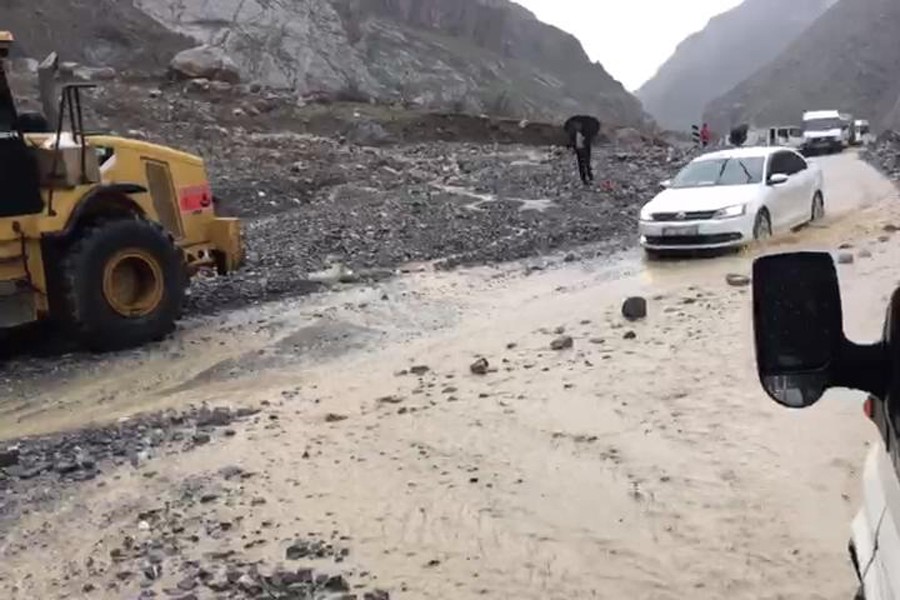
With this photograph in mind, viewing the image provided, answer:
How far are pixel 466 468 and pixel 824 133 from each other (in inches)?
1427

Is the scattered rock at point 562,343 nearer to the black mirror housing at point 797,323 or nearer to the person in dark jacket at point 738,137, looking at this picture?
the black mirror housing at point 797,323

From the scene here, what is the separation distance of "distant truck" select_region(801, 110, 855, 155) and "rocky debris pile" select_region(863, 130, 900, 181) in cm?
119

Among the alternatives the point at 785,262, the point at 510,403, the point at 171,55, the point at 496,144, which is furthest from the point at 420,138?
the point at 785,262

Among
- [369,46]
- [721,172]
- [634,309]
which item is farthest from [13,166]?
[369,46]

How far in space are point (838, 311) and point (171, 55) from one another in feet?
151

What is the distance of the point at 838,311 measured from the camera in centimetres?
235

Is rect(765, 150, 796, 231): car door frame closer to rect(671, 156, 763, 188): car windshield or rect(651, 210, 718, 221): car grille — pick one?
rect(671, 156, 763, 188): car windshield

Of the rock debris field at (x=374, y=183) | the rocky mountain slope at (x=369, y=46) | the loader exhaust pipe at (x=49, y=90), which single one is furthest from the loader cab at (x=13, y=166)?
the rocky mountain slope at (x=369, y=46)

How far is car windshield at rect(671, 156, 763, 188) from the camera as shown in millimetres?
14203

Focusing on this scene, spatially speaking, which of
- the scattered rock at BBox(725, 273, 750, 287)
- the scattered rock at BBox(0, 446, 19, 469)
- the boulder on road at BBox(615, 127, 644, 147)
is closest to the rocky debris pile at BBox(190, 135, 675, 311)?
the scattered rock at BBox(725, 273, 750, 287)

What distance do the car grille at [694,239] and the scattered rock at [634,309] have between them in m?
3.61

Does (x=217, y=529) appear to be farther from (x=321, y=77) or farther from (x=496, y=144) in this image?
(x=321, y=77)

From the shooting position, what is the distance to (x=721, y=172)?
14422mm

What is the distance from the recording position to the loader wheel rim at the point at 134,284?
968 cm
